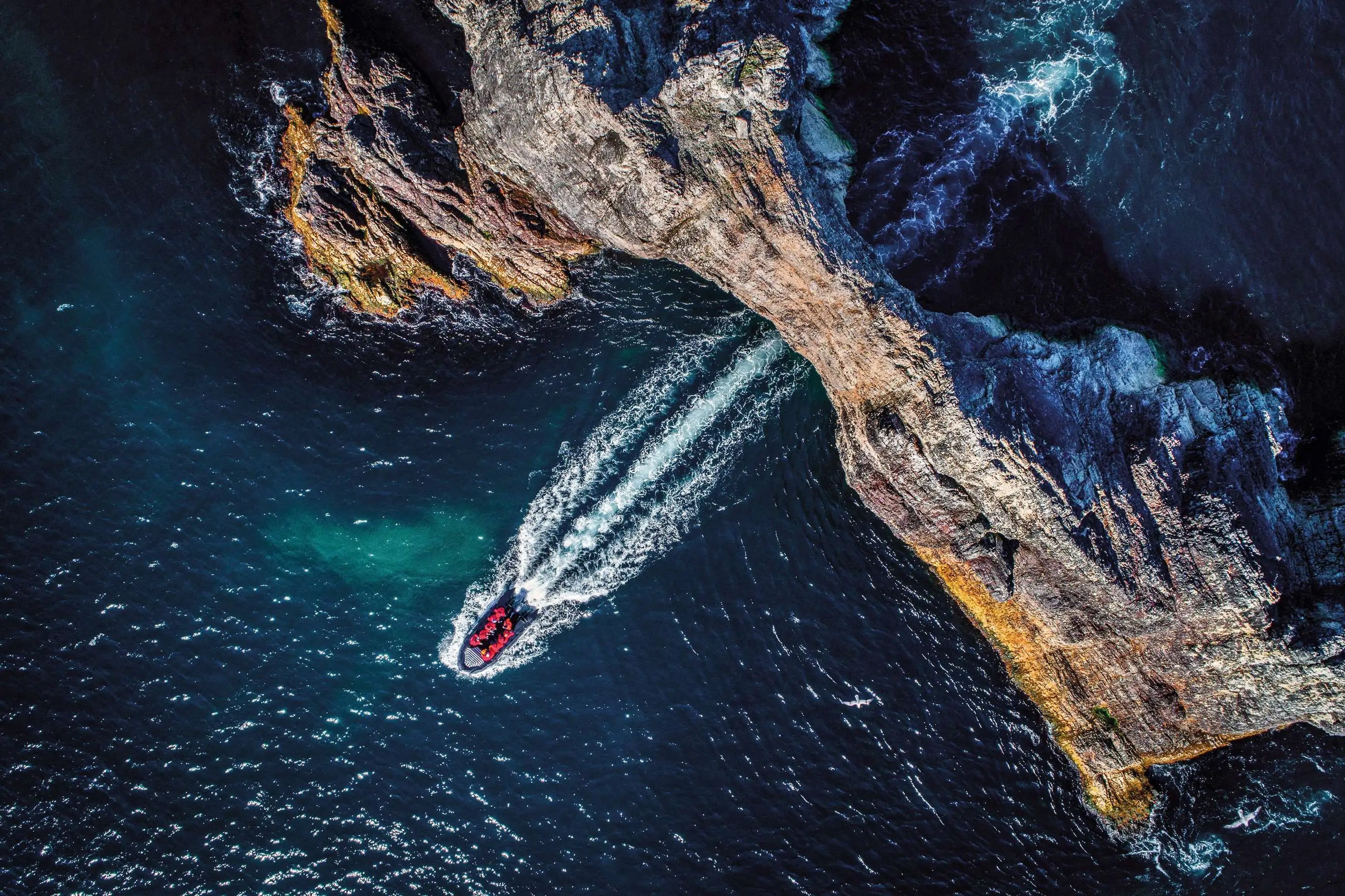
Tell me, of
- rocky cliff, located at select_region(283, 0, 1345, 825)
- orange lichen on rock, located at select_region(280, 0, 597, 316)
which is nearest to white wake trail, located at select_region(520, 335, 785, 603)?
rocky cliff, located at select_region(283, 0, 1345, 825)

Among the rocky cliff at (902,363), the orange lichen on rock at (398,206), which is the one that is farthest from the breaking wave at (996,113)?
the orange lichen on rock at (398,206)

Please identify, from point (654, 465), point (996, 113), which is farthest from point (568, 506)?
point (996, 113)

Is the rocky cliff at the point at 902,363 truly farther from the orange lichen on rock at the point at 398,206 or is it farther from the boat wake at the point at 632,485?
the boat wake at the point at 632,485

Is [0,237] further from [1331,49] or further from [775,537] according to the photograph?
[1331,49]

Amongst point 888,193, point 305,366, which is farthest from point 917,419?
point 305,366

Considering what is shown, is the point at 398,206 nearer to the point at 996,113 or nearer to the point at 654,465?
the point at 654,465

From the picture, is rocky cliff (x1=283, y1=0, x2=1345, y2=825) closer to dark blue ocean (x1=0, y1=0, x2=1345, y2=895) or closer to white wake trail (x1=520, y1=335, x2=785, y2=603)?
dark blue ocean (x1=0, y1=0, x2=1345, y2=895)
